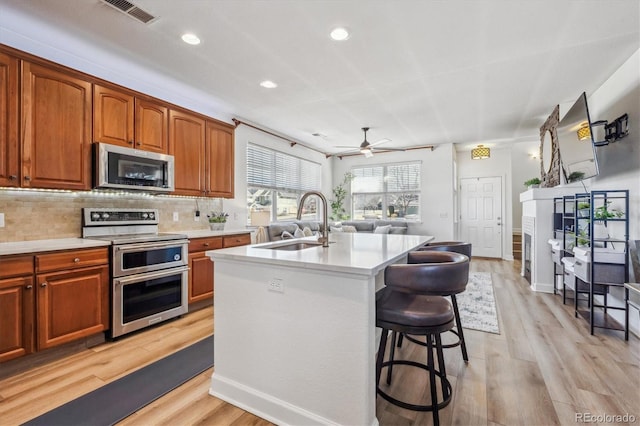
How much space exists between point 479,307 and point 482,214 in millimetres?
4464

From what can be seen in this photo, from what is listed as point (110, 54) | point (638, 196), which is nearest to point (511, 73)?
point (638, 196)

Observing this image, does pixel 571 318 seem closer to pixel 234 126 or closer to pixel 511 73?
pixel 511 73

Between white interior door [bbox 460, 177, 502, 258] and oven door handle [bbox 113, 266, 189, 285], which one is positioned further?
white interior door [bbox 460, 177, 502, 258]

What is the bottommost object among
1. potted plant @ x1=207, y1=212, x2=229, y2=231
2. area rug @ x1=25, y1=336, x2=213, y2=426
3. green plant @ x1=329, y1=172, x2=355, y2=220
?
area rug @ x1=25, y1=336, x2=213, y2=426

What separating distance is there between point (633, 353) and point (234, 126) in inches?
198

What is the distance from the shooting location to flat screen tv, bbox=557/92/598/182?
3.12 metres

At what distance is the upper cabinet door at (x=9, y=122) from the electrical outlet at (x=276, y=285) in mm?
2298

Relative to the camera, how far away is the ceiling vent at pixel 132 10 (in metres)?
2.10

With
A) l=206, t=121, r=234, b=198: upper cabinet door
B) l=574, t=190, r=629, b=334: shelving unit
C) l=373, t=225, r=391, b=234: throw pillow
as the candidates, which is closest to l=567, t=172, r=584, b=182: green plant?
l=574, t=190, r=629, b=334: shelving unit

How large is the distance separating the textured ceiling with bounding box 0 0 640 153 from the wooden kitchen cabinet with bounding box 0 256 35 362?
188 centimetres

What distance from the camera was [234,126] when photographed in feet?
14.9
